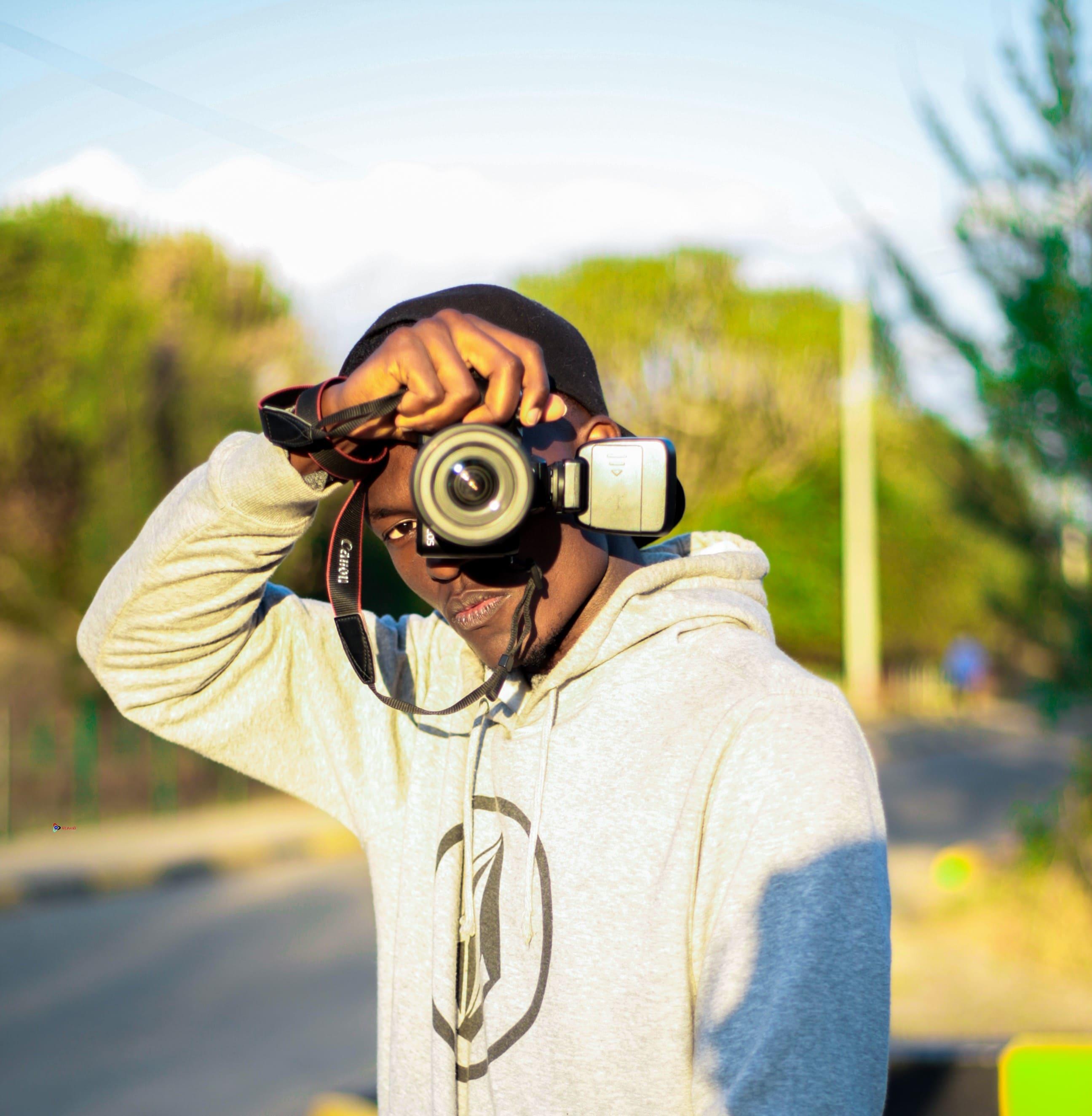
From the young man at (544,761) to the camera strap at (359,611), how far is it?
0.09 feet

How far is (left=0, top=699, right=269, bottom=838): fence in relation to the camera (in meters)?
11.5

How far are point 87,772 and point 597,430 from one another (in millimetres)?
11697

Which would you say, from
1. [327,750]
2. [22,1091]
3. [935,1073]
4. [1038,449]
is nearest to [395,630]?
[327,750]

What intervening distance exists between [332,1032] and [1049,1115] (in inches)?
→ 155

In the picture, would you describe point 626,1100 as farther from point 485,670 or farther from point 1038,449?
point 1038,449

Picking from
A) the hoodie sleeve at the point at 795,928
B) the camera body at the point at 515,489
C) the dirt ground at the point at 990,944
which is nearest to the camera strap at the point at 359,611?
the camera body at the point at 515,489

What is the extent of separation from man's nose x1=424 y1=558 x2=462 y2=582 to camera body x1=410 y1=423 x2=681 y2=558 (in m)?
0.08

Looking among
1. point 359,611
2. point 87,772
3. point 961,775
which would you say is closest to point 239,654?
point 359,611

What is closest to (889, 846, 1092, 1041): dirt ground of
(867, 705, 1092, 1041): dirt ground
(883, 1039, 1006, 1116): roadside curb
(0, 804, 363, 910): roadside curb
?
(867, 705, 1092, 1041): dirt ground

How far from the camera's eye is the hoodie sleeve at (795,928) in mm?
1117

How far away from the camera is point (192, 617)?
173cm

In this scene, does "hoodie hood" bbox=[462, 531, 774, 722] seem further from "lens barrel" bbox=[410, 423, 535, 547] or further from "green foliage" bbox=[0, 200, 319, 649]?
"green foliage" bbox=[0, 200, 319, 649]

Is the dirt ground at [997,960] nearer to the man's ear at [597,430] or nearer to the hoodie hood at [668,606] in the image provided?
the hoodie hood at [668,606]

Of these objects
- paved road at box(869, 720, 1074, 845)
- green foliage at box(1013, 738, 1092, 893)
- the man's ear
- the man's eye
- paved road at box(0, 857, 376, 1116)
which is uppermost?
the man's ear
